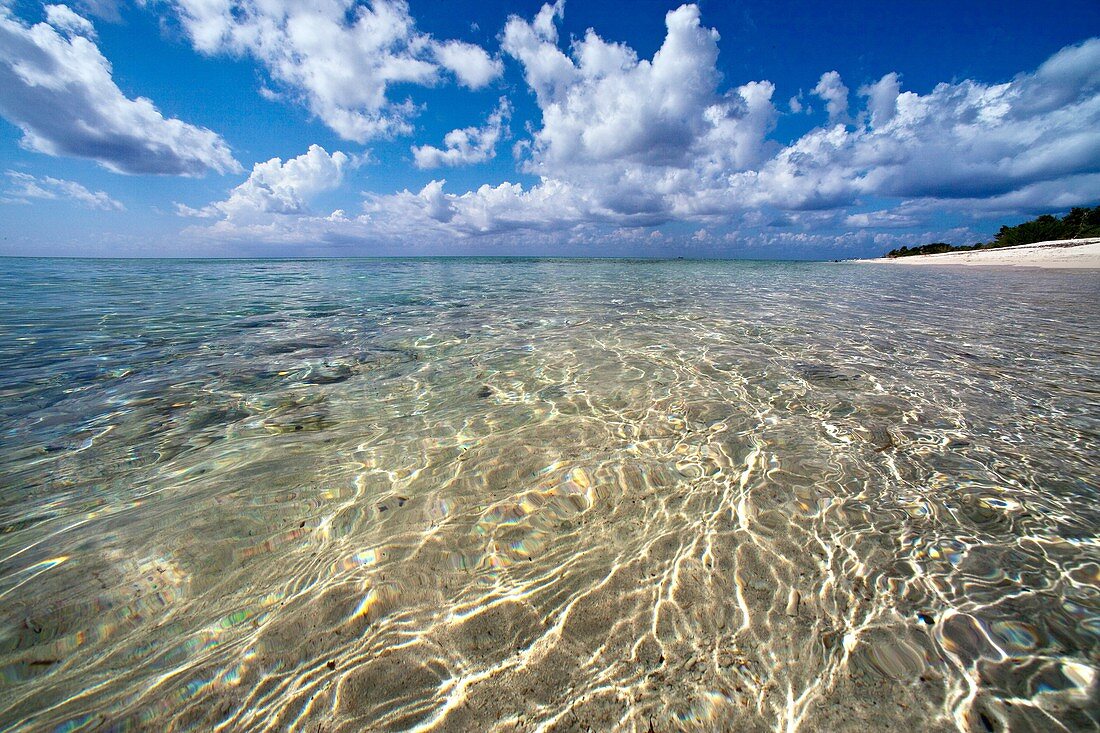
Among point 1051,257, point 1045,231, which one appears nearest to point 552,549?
point 1051,257

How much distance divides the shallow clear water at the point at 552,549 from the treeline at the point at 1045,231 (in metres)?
71.8

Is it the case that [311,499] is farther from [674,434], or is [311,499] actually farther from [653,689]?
[674,434]

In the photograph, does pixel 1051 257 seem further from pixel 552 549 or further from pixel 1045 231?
pixel 552 549

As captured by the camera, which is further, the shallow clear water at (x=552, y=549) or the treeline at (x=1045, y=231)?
the treeline at (x=1045, y=231)

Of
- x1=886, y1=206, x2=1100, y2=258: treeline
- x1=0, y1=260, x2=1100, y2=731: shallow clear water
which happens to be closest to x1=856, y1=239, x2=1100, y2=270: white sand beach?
x1=886, y1=206, x2=1100, y2=258: treeline

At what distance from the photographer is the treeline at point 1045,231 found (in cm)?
4803

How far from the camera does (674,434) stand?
4.23m

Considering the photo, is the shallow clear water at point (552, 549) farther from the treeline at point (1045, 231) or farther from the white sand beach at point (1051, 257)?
the treeline at point (1045, 231)

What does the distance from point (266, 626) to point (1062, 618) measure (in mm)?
4341

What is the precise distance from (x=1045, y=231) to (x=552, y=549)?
283ft

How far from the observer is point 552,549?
108 inches

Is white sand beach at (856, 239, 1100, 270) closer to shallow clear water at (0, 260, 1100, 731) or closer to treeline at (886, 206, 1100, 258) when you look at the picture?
treeline at (886, 206, 1100, 258)

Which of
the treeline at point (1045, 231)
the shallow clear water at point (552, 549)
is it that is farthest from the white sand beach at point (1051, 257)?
the shallow clear water at point (552, 549)

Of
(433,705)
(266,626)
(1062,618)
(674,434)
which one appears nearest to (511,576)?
(433,705)
